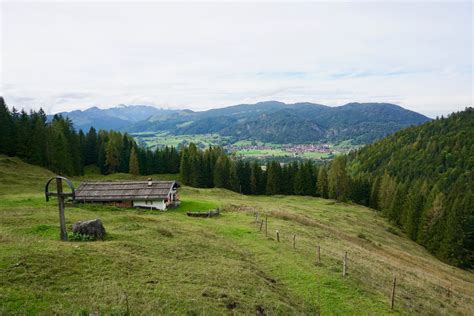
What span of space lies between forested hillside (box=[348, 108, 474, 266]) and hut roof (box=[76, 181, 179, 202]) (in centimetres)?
5626

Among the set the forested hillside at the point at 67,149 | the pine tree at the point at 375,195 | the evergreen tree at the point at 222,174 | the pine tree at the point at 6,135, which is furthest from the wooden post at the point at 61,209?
the pine tree at the point at 375,195

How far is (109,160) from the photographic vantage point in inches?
4136

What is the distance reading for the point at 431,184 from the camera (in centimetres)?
12800

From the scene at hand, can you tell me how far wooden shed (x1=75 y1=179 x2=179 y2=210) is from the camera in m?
48.0

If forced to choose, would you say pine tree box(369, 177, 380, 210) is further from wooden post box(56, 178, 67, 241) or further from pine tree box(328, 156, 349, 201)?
wooden post box(56, 178, 67, 241)

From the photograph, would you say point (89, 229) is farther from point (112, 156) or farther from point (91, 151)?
point (91, 151)

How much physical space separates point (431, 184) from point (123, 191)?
124892 millimetres

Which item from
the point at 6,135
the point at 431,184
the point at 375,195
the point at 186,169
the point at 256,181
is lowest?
the point at 431,184

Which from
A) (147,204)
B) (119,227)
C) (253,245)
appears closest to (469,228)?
(253,245)

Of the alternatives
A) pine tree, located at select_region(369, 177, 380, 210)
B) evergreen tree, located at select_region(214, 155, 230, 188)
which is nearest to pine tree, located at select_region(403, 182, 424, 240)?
pine tree, located at select_region(369, 177, 380, 210)

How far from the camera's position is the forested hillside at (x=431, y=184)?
2490 inches

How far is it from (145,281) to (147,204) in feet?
110

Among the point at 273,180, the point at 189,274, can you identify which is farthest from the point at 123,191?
the point at 273,180

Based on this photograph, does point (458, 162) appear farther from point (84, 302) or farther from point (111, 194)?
point (84, 302)
